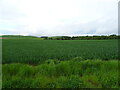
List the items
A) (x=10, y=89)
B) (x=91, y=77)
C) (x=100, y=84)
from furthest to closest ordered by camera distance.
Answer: (x=91, y=77), (x=100, y=84), (x=10, y=89)

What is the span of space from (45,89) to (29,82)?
0.63 meters

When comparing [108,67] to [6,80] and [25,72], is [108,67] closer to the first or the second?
[25,72]

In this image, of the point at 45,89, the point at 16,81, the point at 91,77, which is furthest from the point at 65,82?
the point at 16,81

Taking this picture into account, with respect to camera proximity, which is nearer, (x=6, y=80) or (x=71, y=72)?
(x=6, y=80)

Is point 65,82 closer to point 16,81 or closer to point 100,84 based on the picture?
point 100,84

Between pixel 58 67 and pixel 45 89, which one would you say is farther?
pixel 58 67

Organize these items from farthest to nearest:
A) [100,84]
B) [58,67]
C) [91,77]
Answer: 1. [58,67]
2. [91,77]
3. [100,84]

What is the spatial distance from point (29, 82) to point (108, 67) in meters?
3.57

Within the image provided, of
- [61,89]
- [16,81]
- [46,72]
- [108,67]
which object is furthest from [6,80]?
[108,67]

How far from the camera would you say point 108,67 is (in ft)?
14.0

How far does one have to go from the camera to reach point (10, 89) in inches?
109

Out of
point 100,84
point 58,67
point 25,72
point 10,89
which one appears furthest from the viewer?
point 58,67

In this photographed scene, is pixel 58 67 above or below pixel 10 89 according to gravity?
above

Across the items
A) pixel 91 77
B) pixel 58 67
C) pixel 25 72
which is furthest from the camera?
pixel 58 67
